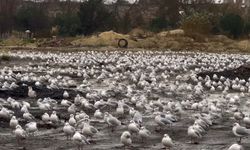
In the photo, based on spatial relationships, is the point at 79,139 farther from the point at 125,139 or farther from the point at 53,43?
the point at 53,43

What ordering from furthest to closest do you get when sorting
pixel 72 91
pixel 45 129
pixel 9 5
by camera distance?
1. pixel 9 5
2. pixel 72 91
3. pixel 45 129

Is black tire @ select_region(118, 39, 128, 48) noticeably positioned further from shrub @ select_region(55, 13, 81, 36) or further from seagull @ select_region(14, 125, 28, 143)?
seagull @ select_region(14, 125, 28, 143)

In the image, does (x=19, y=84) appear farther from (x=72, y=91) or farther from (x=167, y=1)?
(x=167, y=1)

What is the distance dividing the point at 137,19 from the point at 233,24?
19.4 m

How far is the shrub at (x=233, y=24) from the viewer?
194 feet

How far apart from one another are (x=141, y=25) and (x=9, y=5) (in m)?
22.4

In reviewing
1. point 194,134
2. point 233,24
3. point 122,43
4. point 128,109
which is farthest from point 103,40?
point 194,134

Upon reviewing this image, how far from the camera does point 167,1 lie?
235ft

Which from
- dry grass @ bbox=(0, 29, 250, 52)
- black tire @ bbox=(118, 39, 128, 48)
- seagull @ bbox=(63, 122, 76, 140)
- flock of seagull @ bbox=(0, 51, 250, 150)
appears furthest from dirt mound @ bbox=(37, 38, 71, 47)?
seagull @ bbox=(63, 122, 76, 140)

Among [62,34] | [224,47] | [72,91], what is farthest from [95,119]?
[62,34]

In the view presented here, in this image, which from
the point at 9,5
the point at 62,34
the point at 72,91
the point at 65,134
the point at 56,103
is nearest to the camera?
the point at 65,134

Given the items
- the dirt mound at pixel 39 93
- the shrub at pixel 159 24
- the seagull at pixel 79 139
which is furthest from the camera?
the shrub at pixel 159 24

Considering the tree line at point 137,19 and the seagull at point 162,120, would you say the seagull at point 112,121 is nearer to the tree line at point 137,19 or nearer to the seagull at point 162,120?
the seagull at point 162,120

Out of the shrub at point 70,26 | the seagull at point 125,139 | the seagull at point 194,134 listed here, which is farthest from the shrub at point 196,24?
the seagull at point 125,139
